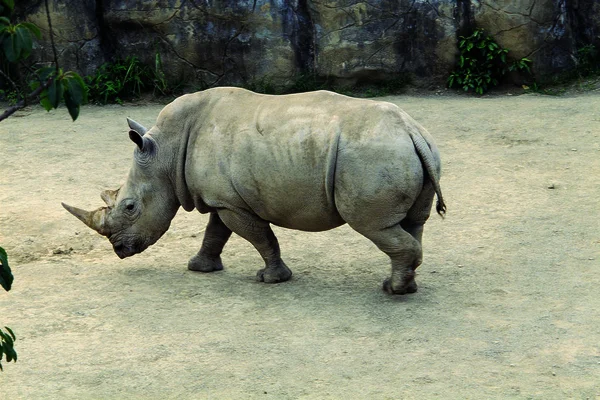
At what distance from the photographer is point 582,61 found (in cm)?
1105

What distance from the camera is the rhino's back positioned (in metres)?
5.64

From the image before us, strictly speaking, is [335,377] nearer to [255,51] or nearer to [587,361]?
[587,361]

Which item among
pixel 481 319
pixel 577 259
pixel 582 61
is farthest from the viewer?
pixel 582 61

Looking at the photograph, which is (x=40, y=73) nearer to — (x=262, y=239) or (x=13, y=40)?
(x=13, y=40)

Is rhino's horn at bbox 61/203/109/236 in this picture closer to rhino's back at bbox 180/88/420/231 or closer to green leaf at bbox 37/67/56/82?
rhino's back at bbox 180/88/420/231

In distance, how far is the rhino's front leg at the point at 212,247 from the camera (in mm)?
6500

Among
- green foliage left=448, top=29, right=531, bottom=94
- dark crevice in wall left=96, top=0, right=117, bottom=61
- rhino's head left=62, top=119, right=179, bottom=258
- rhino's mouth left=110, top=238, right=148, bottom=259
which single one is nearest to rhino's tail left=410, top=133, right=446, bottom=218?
rhino's head left=62, top=119, right=179, bottom=258

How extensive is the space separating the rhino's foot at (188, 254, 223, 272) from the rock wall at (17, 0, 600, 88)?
4999 millimetres

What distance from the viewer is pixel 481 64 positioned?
36.1 feet

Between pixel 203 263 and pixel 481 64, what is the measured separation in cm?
553

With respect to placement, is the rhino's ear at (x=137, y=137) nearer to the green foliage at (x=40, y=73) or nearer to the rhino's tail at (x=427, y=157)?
the rhino's tail at (x=427, y=157)

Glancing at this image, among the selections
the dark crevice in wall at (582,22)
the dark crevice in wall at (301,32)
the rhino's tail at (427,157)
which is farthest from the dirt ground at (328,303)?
the dark crevice in wall at (301,32)

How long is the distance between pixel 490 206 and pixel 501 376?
9.48ft

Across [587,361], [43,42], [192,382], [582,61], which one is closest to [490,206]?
[587,361]
